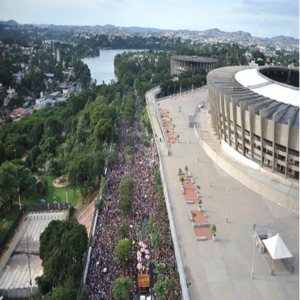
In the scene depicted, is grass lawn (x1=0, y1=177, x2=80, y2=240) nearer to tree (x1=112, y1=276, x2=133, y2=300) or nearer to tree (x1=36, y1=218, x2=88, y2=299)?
tree (x1=36, y1=218, x2=88, y2=299)

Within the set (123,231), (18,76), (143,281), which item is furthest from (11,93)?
(143,281)

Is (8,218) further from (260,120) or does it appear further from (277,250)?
(260,120)

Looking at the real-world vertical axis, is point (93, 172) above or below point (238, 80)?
below

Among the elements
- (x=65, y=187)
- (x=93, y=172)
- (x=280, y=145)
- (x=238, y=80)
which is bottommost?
(x=65, y=187)

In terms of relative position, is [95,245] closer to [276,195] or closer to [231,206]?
[231,206]

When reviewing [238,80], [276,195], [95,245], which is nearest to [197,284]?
[95,245]

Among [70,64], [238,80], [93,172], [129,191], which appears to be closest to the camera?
[129,191]

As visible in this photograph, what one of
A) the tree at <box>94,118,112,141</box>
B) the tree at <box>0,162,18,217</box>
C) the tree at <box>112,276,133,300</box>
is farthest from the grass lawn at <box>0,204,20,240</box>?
the tree at <box>94,118,112,141</box>
